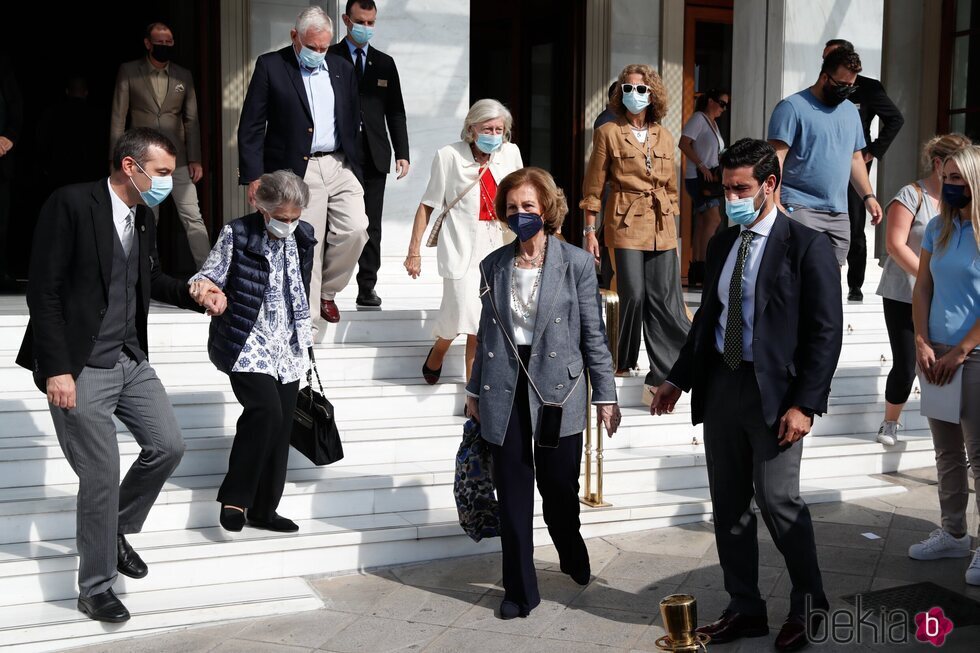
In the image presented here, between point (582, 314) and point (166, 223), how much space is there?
642cm

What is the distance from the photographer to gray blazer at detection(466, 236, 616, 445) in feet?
16.0

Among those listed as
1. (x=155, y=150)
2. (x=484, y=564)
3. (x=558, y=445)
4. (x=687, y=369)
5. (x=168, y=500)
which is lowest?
(x=484, y=564)

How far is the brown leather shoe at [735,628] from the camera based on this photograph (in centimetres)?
455

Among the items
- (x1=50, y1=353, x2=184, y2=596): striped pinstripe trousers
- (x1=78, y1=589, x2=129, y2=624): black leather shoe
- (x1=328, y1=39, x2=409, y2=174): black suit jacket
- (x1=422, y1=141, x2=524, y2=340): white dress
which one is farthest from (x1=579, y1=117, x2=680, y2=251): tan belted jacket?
(x1=78, y1=589, x2=129, y2=624): black leather shoe

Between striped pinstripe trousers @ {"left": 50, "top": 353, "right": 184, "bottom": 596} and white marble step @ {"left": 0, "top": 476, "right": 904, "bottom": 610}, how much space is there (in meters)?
0.29

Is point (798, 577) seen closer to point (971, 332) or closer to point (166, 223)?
point (971, 332)

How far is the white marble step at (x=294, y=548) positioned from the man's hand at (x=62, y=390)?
84cm

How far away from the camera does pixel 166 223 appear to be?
1041cm

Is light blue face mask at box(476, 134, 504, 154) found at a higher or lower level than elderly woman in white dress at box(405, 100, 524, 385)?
higher

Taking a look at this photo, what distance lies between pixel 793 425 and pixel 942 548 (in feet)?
5.85

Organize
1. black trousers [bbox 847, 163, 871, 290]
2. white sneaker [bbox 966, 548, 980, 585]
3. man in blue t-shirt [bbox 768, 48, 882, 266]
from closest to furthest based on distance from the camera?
white sneaker [bbox 966, 548, 980, 585] < man in blue t-shirt [bbox 768, 48, 882, 266] < black trousers [bbox 847, 163, 871, 290]

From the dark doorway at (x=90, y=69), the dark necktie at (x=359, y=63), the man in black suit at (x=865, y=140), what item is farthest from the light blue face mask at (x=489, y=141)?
the dark doorway at (x=90, y=69)

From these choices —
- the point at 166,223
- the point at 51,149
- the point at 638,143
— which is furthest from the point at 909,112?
the point at 51,149

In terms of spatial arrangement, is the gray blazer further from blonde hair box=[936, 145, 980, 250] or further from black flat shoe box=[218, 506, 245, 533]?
blonde hair box=[936, 145, 980, 250]
